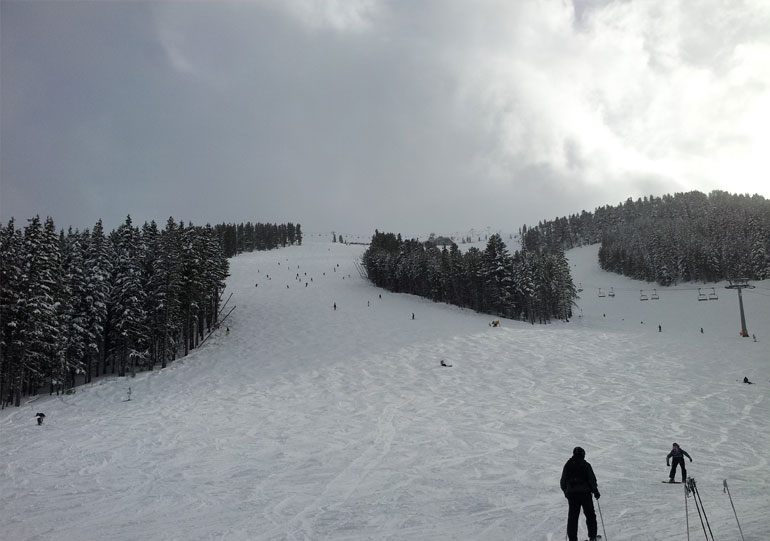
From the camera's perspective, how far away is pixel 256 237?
511 feet

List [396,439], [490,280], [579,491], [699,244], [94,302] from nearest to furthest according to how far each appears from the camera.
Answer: [579,491] → [396,439] → [94,302] → [490,280] → [699,244]

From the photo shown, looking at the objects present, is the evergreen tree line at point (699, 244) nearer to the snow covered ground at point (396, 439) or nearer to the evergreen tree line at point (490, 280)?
the evergreen tree line at point (490, 280)

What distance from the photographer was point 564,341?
41469mm

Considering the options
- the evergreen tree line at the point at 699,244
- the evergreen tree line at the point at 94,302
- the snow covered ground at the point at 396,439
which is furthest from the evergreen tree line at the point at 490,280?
the evergreen tree line at the point at 94,302

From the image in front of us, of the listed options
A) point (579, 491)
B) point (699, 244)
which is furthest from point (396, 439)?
point (699, 244)

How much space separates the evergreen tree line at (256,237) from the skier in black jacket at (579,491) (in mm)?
130680

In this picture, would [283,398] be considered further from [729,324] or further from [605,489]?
[729,324]

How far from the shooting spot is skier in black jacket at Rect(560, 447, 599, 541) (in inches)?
291

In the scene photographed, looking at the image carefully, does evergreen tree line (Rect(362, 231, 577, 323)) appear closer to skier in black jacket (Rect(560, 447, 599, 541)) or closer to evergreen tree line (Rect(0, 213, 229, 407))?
evergreen tree line (Rect(0, 213, 229, 407))

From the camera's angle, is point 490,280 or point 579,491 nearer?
point 579,491

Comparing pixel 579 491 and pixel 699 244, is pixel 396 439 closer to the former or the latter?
pixel 579 491

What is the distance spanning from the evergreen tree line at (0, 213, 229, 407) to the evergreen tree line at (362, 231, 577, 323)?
41.1 metres

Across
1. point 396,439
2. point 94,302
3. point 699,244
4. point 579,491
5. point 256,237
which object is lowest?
point 396,439

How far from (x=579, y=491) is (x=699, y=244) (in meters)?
126
